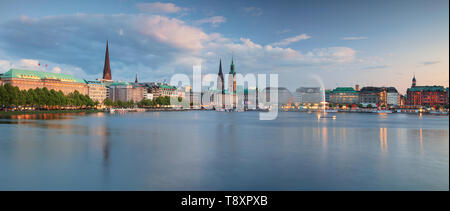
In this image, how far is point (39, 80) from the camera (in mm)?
126188

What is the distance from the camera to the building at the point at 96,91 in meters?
161

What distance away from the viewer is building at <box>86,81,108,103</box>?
6353 inches

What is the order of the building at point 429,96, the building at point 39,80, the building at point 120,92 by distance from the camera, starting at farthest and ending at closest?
the building at point 120,92, the building at point 429,96, the building at point 39,80

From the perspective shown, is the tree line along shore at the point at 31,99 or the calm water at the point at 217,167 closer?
the calm water at the point at 217,167

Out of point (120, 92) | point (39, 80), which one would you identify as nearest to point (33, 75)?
point (39, 80)

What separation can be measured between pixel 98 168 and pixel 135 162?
207 centimetres

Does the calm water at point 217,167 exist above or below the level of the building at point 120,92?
below

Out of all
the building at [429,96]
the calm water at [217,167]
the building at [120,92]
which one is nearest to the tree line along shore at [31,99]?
the calm water at [217,167]

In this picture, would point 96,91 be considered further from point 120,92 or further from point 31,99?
point 31,99

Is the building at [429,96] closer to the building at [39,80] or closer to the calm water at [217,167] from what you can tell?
the calm water at [217,167]

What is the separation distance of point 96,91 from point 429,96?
191m

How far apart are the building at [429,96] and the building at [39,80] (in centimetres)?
19029

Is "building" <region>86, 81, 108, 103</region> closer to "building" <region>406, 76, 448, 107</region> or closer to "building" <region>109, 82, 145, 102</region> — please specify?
"building" <region>109, 82, 145, 102</region>
